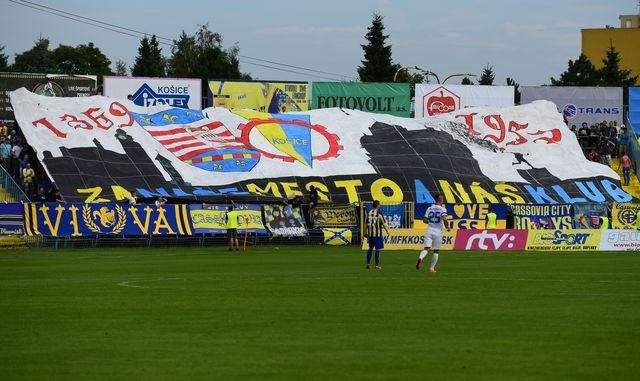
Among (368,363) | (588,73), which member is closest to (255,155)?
(368,363)

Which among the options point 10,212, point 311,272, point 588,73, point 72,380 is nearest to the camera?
point 72,380

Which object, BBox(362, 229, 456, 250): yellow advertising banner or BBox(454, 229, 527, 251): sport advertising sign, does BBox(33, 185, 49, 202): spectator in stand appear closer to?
BBox(362, 229, 456, 250): yellow advertising banner

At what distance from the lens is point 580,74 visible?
426ft

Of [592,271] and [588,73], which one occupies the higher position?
[588,73]

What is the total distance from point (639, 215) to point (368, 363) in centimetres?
4272

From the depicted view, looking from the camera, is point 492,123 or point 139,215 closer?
point 139,215

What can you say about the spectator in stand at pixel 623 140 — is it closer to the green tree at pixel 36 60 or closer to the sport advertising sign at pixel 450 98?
the sport advertising sign at pixel 450 98

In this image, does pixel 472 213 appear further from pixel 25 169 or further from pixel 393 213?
pixel 25 169

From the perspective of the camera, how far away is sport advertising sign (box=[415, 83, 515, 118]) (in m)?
73.8

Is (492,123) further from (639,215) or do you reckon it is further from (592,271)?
(592,271)

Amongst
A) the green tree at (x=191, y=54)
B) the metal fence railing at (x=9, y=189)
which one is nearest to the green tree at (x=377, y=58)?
the green tree at (x=191, y=54)

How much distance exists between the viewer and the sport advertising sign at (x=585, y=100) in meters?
75.8

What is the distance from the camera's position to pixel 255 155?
191 ft

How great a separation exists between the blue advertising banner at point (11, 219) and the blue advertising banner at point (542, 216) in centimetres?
2217
